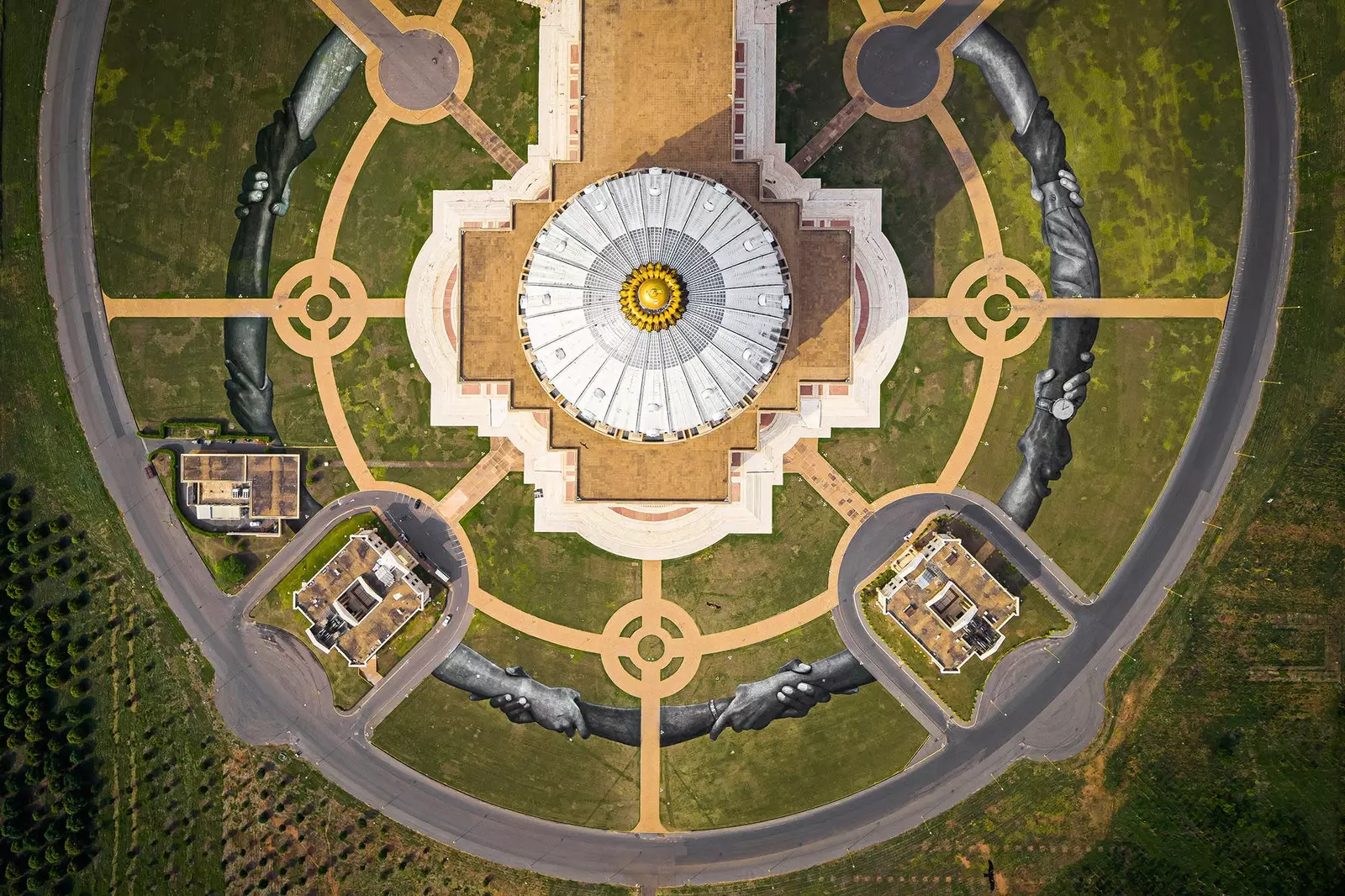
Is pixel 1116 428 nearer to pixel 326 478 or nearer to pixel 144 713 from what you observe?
pixel 326 478

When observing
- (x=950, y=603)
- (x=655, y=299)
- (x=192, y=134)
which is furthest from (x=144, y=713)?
(x=950, y=603)

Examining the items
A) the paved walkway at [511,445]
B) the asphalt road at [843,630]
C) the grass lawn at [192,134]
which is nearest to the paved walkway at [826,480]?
the paved walkway at [511,445]

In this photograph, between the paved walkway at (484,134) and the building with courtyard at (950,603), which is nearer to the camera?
the building with courtyard at (950,603)

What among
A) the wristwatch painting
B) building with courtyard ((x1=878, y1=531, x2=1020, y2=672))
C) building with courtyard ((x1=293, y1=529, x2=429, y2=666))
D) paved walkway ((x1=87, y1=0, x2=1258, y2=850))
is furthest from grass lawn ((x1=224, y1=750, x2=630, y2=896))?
the wristwatch painting

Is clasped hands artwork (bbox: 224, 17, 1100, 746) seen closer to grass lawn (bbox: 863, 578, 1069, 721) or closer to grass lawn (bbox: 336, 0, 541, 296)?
grass lawn (bbox: 863, 578, 1069, 721)

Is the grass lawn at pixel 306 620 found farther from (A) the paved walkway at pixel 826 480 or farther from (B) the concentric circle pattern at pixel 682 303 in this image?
(A) the paved walkway at pixel 826 480

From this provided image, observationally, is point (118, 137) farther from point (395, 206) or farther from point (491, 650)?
point (491, 650)
